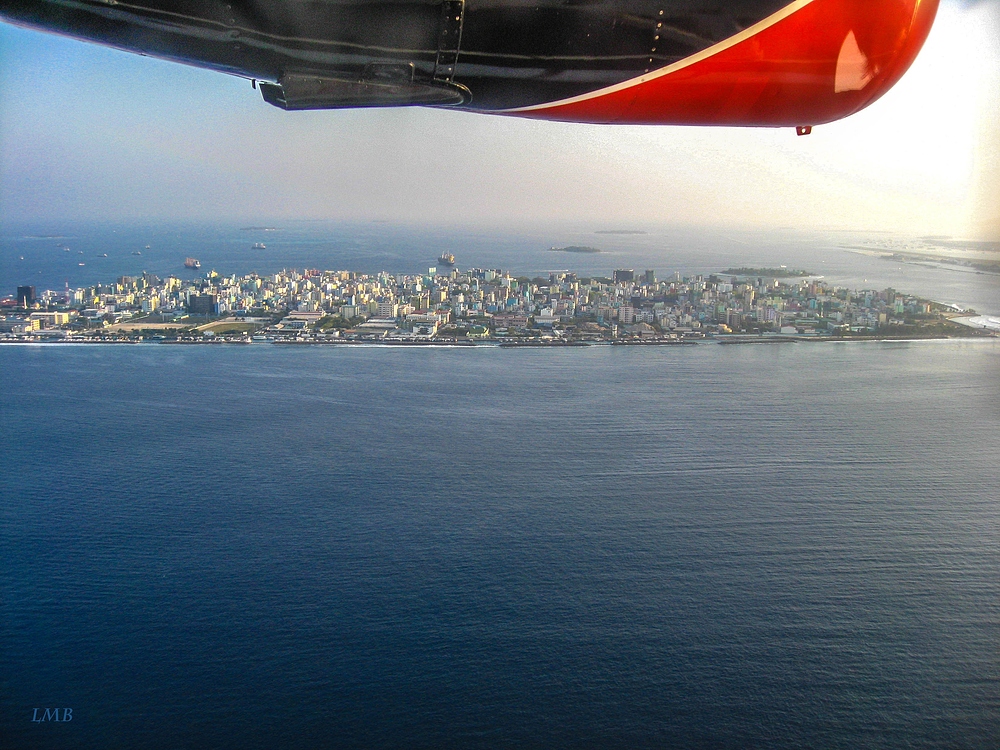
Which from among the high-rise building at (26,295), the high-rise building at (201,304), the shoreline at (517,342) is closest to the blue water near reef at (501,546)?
the shoreline at (517,342)

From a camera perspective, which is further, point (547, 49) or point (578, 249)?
point (578, 249)

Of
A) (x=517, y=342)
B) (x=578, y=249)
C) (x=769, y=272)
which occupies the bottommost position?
(x=517, y=342)

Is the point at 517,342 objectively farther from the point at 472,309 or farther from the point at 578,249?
the point at 578,249

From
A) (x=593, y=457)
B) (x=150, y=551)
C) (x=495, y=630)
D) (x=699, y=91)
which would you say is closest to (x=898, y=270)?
(x=593, y=457)

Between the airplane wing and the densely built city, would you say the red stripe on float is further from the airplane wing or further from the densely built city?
the densely built city

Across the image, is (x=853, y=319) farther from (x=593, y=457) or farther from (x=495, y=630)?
(x=495, y=630)

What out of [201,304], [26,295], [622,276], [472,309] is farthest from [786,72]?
[26,295]
